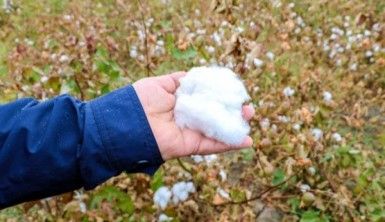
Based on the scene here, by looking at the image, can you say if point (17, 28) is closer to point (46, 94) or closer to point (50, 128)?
point (46, 94)

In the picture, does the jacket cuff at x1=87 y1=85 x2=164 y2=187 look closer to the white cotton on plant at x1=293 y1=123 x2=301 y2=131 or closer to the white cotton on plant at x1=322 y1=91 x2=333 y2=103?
the white cotton on plant at x1=293 y1=123 x2=301 y2=131

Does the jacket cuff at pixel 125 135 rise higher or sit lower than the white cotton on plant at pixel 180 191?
higher

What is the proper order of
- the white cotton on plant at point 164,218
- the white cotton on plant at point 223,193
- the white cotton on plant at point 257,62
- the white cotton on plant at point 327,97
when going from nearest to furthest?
the white cotton on plant at point 164,218 → the white cotton on plant at point 223,193 → the white cotton on plant at point 327,97 → the white cotton on plant at point 257,62

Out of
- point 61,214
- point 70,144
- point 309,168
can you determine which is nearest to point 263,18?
point 309,168

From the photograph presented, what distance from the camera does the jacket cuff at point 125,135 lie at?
5.30ft

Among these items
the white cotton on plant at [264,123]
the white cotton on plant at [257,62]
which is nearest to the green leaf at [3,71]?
the white cotton on plant at [257,62]

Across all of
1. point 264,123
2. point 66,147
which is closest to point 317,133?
point 264,123

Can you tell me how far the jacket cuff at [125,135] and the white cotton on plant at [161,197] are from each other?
79cm

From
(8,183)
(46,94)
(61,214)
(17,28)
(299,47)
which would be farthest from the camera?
(17,28)

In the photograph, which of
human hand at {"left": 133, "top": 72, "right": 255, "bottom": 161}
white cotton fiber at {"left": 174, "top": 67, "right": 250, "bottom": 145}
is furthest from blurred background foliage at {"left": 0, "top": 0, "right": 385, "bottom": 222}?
human hand at {"left": 133, "top": 72, "right": 255, "bottom": 161}

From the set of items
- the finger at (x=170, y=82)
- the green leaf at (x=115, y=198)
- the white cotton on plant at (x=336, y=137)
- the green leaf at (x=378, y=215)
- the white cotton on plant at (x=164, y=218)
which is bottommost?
the green leaf at (x=378, y=215)

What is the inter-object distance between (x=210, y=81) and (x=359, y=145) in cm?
125

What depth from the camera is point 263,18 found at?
401 cm

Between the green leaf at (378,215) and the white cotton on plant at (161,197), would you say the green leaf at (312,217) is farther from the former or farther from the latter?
the white cotton on plant at (161,197)
